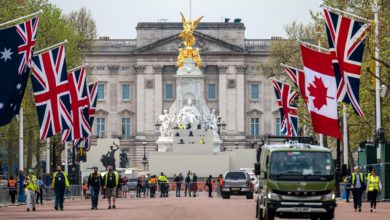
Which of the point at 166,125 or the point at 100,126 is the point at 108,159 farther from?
the point at 100,126

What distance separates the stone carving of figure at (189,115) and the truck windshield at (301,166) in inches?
3296

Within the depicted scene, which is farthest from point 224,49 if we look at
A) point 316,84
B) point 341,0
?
point 316,84

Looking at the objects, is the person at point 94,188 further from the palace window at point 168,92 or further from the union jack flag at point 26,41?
the palace window at point 168,92

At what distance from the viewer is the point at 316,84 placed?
178ft

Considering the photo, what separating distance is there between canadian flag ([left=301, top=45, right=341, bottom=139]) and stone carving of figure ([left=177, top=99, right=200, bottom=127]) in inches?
2732

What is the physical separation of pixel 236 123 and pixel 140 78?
13.5 meters

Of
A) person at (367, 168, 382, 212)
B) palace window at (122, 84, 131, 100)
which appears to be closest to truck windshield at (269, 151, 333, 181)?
person at (367, 168, 382, 212)

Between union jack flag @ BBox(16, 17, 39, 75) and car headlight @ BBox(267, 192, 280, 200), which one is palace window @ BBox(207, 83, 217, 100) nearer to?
union jack flag @ BBox(16, 17, 39, 75)

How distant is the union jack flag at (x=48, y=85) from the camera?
57.8m

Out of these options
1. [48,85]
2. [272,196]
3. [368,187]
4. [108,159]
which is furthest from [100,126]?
[272,196]

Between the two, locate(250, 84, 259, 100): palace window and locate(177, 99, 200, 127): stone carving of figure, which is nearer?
locate(177, 99, 200, 127): stone carving of figure

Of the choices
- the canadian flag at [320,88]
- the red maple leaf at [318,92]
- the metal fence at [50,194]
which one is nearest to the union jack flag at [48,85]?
the canadian flag at [320,88]

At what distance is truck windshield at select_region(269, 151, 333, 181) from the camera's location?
1558 inches

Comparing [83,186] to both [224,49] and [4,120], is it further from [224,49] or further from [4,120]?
[224,49]
